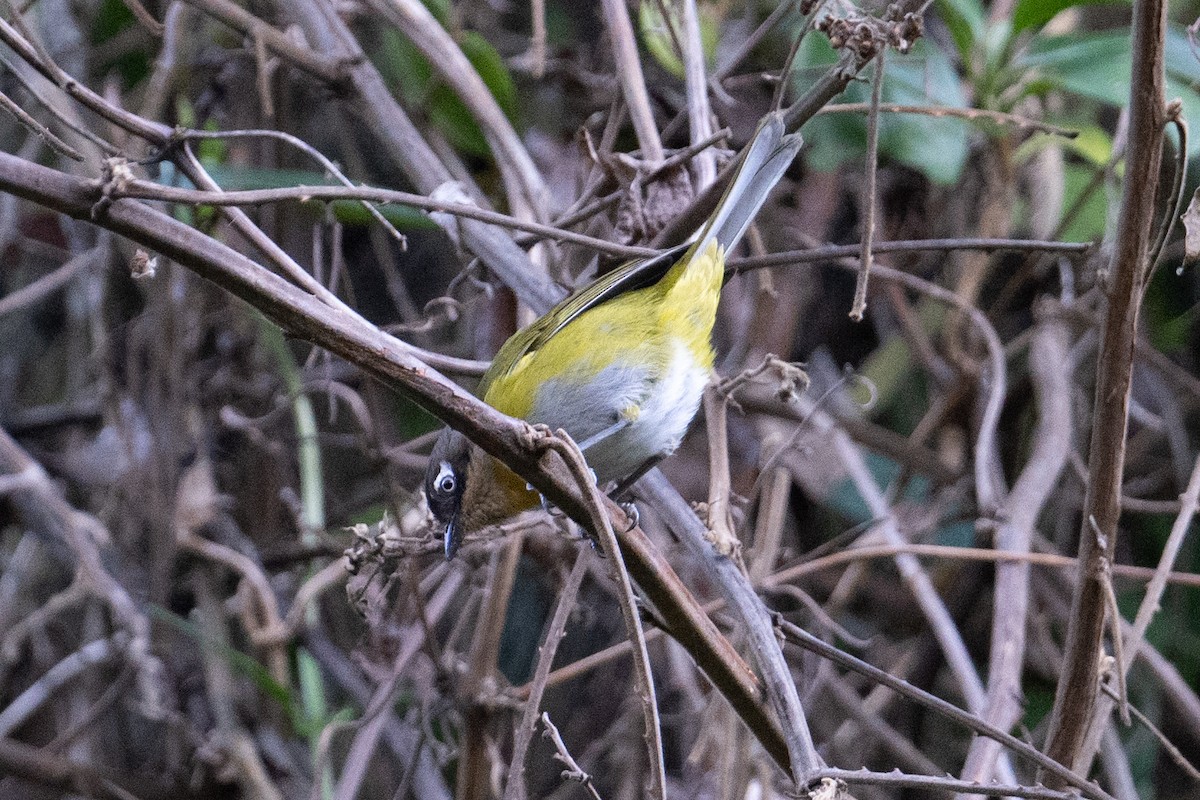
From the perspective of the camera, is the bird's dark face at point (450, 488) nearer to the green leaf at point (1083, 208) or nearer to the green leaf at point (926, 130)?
the green leaf at point (926, 130)

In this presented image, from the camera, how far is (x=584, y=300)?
2.48 meters

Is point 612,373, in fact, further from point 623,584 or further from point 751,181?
point 623,584

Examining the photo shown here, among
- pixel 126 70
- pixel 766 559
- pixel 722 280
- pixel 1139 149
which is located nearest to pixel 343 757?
pixel 766 559

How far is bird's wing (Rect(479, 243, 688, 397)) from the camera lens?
2418 mm

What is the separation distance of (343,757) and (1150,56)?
3.14m

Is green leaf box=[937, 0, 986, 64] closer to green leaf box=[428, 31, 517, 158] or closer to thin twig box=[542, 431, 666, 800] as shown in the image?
green leaf box=[428, 31, 517, 158]

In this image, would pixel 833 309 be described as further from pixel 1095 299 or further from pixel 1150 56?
pixel 1150 56

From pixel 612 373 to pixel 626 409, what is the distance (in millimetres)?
96

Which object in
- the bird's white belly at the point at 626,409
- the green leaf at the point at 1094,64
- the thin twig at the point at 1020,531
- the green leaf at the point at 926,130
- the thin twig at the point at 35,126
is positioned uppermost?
the thin twig at the point at 35,126

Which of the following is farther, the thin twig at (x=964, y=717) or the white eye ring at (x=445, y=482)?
the white eye ring at (x=445, y=482)

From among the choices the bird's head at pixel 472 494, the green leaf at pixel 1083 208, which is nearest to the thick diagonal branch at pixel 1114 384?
the bird's head at pixel 472 494

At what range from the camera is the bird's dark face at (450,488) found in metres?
2.51

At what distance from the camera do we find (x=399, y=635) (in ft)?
9.68

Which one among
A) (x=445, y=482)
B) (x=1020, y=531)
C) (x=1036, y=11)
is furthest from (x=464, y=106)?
(x=1020, y=531)
